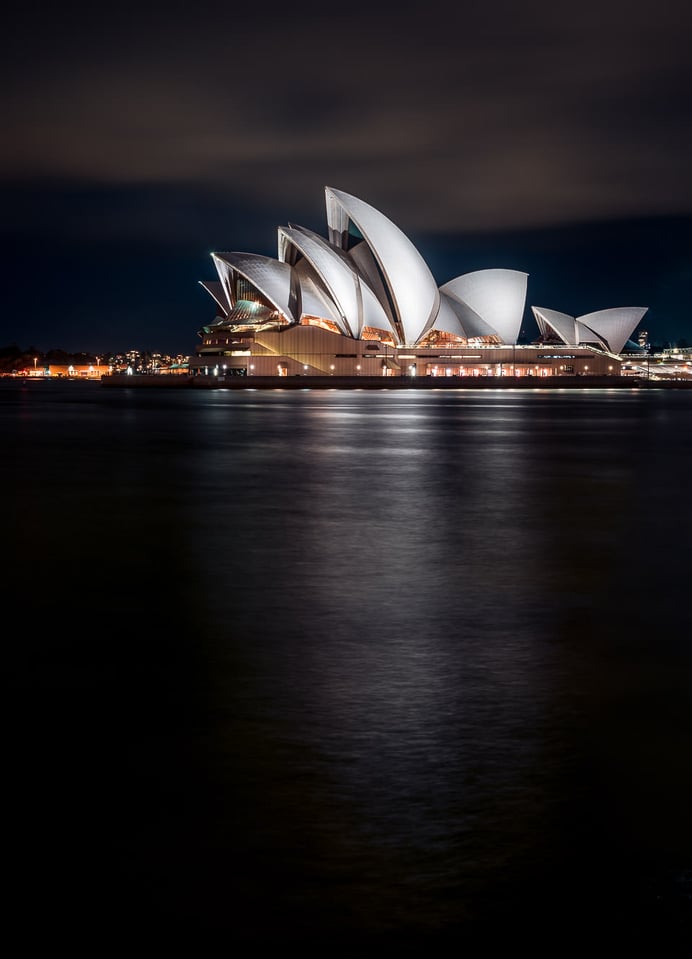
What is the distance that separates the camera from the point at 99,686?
5168 mm

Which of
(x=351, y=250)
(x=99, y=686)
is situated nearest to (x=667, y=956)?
(x=99, y=686)

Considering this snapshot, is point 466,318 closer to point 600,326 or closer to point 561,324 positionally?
point 561,324

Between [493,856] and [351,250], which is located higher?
[351,250]

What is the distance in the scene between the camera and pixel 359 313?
83188 millimetres

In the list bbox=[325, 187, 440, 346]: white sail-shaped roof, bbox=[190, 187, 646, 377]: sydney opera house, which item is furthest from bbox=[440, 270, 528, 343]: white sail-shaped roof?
bbox=[325, 187, 440, 346]: white sail-shaped roof

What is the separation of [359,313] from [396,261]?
5.62 metres

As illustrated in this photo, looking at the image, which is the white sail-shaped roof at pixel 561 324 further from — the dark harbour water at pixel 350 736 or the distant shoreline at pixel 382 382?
the dark harbour water at pixel 350 736

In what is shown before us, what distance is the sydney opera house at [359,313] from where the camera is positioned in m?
79.8

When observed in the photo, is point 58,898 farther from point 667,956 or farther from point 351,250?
point 351,250

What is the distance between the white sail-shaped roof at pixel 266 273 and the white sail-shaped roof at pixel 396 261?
5.05 metres

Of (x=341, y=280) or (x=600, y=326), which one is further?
(x=600, y=326)

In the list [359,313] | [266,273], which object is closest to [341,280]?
[359,313]

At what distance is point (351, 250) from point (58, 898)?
269ft

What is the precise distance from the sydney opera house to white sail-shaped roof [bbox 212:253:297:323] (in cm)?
8
